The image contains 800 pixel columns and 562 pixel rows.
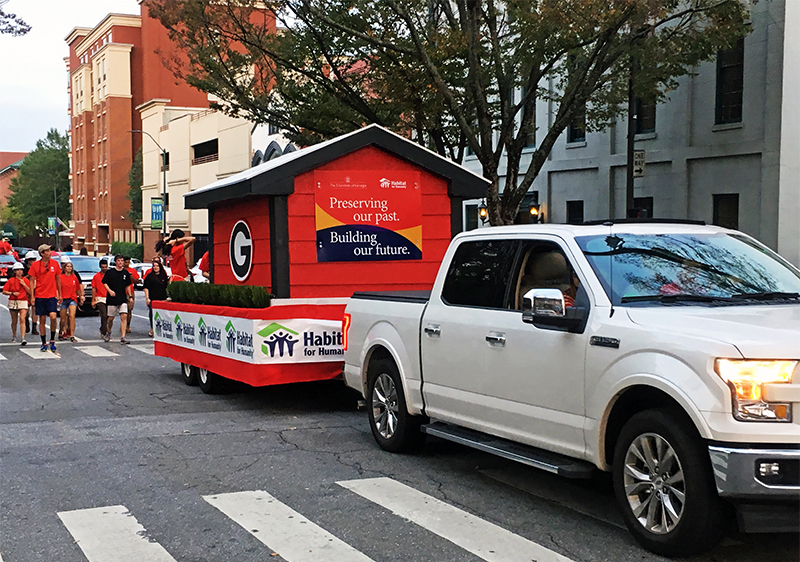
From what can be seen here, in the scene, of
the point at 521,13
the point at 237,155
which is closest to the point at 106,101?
the point at 237,155

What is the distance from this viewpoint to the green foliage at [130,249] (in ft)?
248

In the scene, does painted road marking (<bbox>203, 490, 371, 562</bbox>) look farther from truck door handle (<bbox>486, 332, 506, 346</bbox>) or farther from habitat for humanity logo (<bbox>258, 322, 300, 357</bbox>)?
habitat for humanity logo (<bbox>258, 322, 300, 357</bbox>)

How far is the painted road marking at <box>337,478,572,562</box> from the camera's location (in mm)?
5520

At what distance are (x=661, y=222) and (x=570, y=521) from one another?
219 cm

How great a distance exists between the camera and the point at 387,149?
1129 cm

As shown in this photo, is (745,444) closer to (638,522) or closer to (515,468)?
(638,522)

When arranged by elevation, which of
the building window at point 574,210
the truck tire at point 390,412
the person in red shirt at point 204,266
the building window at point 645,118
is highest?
the building window at point 645,118

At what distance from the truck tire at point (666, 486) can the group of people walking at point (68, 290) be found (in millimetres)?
13506

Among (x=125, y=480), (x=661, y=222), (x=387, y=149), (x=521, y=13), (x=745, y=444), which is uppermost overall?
(x=521, y=13)

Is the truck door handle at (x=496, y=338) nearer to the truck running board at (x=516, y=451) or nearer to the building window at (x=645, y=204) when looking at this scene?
the truck running board at (x=516, y=451)

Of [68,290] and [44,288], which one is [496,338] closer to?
[44,288]

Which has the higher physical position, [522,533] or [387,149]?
[387,149]

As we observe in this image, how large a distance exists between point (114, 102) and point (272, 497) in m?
83.5

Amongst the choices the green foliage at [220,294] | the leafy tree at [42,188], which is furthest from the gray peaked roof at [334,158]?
the leafy tree at [42,188]
